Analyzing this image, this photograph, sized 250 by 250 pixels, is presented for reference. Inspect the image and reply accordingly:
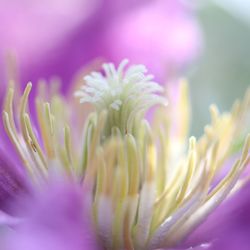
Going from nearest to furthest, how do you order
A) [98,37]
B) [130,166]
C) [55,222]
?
[55,222]
[130,166]
[98,37]

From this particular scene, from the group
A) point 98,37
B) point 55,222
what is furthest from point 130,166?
point 98,37

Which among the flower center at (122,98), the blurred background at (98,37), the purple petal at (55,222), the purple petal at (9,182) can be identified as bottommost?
the purple petal at (55,222)

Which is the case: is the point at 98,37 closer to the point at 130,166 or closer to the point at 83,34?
the point at 83,34

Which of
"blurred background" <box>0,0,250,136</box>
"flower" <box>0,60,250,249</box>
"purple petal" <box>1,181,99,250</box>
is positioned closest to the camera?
"purple petal" <box>1,181,99,250</box>

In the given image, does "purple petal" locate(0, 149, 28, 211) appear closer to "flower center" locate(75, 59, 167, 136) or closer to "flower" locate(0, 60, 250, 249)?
"flower" locate(0, 60, 250, 249)

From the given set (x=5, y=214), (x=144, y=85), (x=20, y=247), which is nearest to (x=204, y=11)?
(x=144, y=85)

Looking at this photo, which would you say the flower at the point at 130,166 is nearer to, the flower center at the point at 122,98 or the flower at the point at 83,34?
the flower center at the point at 122,98

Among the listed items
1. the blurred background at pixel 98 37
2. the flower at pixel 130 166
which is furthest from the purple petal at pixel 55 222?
the blurred background at pixel 98 37

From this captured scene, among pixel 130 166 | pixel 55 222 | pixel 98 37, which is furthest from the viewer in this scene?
pixel 98 37

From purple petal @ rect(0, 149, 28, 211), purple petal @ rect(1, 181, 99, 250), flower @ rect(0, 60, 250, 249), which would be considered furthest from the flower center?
purple petal @ rect(1, 181, 99, 250)
